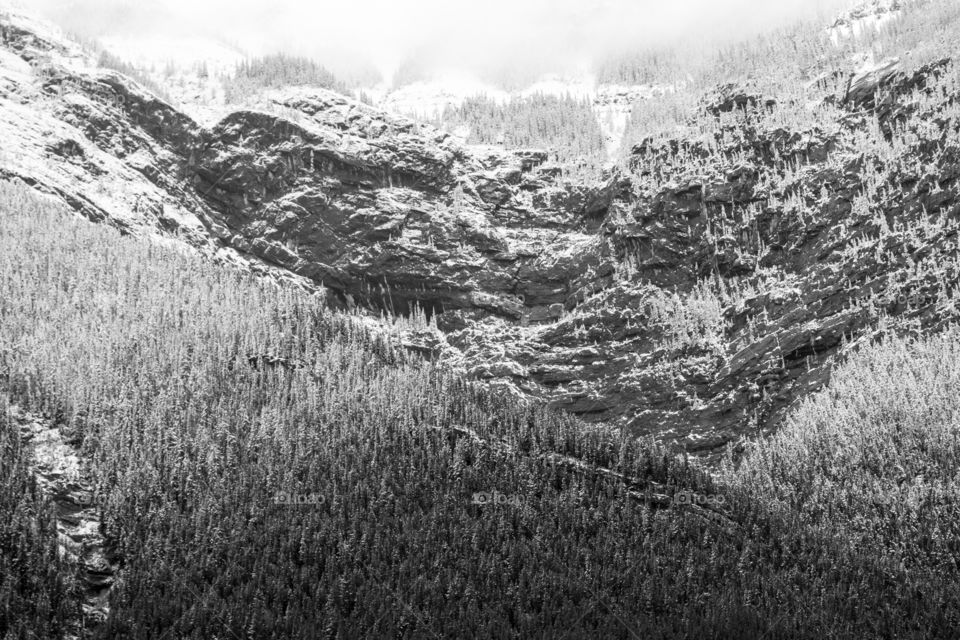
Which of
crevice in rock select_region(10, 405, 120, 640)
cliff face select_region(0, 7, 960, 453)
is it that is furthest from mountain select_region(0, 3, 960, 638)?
cliff face select_region(0, 7, 960, 453)

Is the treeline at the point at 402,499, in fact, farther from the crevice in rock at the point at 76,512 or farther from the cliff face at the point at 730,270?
the cliff face at the point at 730,270

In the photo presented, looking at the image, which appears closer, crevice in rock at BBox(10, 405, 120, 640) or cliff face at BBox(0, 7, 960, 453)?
crevice in rock at BBox(10, 405, 120, 640)

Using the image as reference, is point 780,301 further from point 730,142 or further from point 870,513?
point 870,513

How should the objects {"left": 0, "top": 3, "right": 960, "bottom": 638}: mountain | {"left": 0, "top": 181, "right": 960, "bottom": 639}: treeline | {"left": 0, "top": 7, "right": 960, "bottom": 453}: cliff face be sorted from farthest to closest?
{"left": 0, "top": 7, "right": 960, "bottom": 453}: cliff face, {"left": 0, "top": 3, "right": 960, "bottom": 638}: mountain, {"left": 0, "top": 181, "right": 960, "bottom": 639}: treeline

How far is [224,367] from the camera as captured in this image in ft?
419

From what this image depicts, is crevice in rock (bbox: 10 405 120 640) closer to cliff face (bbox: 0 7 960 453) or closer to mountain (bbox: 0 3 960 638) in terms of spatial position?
mountain (bbox: 0 3 960 638)

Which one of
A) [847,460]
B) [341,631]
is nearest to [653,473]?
[847,460]

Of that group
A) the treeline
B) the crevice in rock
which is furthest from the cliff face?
the crevice in rock

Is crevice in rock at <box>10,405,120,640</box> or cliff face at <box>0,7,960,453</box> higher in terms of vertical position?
cliff face at <box>0,7,960,453</box>

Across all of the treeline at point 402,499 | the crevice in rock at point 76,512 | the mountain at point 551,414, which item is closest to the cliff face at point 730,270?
the mountain at point 551,414

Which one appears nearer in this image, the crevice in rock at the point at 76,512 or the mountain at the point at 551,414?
the crevice in rock at the point at 76,512

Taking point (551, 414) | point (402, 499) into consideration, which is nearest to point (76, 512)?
point (402, 499)

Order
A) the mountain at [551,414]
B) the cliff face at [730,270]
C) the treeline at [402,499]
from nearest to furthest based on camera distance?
the treeline at [402,499] → the mountain at [551,414] → the cliff face at [730,270]

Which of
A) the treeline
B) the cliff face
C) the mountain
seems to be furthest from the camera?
the cliff face
